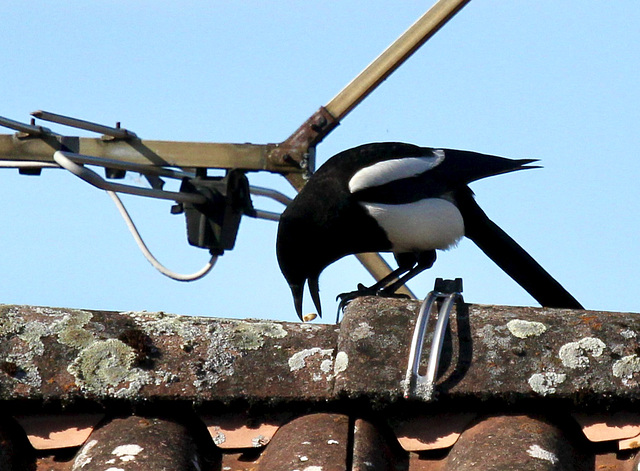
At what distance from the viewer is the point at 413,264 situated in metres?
3.45

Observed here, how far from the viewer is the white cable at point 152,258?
11.6 feet

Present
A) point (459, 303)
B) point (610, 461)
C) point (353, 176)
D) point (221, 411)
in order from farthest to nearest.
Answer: point (353, 176) < point (459, 303) < point (221, 411) < point (610, 461)

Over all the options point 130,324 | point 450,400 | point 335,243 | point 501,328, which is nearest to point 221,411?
point 130,324

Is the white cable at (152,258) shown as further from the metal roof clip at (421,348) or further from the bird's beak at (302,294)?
the metal roof clip at (421,348)

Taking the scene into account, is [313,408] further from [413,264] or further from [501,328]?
[413,264]

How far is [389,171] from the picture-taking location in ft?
10.7

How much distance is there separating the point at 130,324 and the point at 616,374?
2.54ft

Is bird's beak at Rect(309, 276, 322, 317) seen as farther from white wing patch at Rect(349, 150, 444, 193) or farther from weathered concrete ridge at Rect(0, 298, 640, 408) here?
Answer: weathered concrete ridge at Rect(0, 298, 640, 408)

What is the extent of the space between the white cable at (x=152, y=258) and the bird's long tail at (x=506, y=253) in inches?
38.3

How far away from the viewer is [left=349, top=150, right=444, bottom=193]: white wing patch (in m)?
3.22

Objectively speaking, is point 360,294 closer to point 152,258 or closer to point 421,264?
point 421,264

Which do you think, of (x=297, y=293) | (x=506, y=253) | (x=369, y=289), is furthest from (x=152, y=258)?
(x=506, y=253)

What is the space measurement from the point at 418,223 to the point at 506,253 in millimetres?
434

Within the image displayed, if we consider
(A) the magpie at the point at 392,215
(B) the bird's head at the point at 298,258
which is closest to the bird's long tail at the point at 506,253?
(A) the magpie at the point at 392,215
